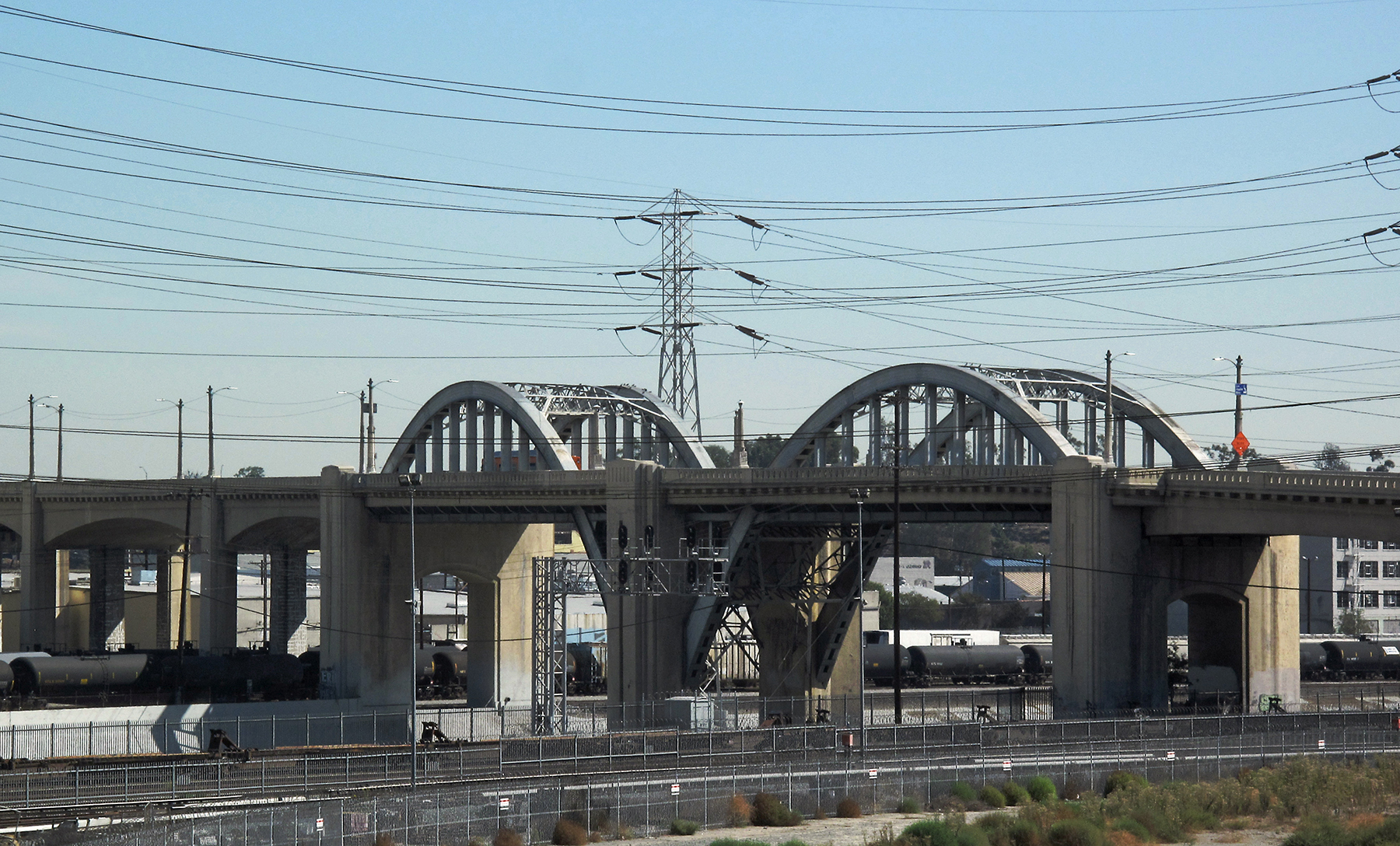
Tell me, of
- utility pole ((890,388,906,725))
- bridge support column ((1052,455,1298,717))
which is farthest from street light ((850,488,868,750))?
bridge support column ((1052,455,1298,717))

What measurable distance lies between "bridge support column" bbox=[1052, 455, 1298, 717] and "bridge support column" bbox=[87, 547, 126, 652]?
78456 mm

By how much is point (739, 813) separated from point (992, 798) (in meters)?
7.42

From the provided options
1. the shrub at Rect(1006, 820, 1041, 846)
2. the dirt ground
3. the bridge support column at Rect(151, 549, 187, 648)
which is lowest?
the dirt ground

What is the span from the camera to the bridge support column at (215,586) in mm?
99562

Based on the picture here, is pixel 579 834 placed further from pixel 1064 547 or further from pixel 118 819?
pixel 1064 547

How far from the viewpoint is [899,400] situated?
236 ft

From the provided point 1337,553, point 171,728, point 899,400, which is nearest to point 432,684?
point 171,728

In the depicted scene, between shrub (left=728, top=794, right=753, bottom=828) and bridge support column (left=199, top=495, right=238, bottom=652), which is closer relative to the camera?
shrub (left=728, top=794, right=753, bottom=828)

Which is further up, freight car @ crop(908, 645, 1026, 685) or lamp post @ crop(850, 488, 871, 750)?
lamp post @ crop(850, 488, 871, 750)

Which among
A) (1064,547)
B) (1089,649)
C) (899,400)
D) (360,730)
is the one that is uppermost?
(899,400)

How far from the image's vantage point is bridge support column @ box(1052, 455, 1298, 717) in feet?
200

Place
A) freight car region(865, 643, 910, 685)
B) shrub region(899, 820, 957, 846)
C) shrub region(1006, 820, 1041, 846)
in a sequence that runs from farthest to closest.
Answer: freight car region(865, 643, 910, 685) → shrub region(1006, 820, 1041, 846) → shrub region(899, 820, 957, 846)

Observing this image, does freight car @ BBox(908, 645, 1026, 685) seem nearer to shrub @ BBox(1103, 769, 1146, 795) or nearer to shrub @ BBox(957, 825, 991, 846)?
shrub @ BBox(1103, 769, 1146, 795)

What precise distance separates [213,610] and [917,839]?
7424cm
